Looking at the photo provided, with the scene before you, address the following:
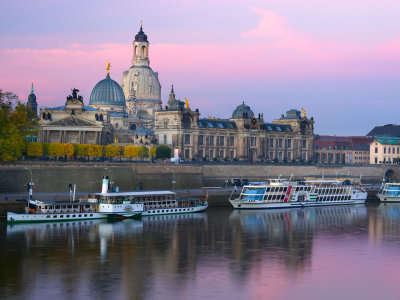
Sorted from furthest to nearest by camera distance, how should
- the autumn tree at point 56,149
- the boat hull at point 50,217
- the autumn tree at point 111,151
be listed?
1. the autumn tree at point 111,151
2. the autumn tree at point 56,149
3. the boat hull at point 50,217

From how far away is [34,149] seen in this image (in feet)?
383

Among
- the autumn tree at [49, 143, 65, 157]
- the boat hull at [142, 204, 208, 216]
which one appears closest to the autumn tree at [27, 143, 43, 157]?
the autumn tree at [49, 143, 65, 157]

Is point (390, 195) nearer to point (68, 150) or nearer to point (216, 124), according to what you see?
point (68, 150)

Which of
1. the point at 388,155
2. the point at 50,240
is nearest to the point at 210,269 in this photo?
the point at 50,240

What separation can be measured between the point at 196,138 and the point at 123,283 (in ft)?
364

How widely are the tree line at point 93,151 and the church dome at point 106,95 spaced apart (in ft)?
96.2

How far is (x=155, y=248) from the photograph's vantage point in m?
62.0

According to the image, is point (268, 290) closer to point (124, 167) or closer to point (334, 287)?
point (334, 287)

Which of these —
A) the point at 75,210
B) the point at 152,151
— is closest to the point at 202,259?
the point at 75,210

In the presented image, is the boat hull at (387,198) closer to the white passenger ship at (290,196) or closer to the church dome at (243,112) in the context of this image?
the white passenger ship at (290,196)

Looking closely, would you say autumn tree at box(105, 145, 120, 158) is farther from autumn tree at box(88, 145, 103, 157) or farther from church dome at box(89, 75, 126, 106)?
church dome at box(89, 75, 126, 106)

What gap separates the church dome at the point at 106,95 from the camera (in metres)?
176

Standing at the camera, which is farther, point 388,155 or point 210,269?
point 388,155

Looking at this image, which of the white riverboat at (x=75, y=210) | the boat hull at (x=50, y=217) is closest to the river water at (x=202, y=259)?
the boat hull at (x=50, y=217)
